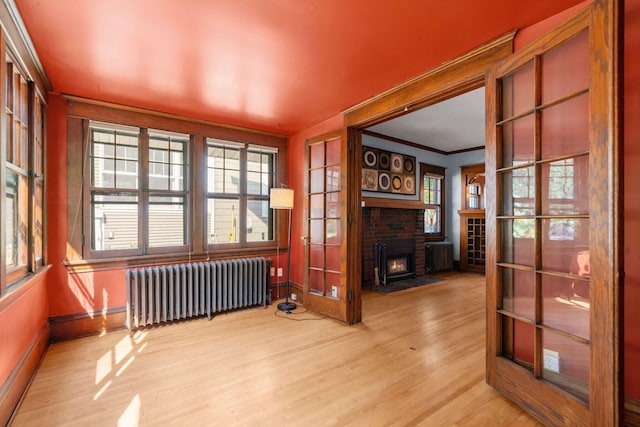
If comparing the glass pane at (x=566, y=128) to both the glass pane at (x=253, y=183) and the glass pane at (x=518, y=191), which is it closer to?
the glass pane at (x=518, y=191)

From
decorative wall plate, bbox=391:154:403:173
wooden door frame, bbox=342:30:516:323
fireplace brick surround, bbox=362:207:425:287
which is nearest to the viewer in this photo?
wooden door frame, bbox=342:30:516:323

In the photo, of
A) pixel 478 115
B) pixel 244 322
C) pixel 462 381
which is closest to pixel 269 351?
pixel 244 322

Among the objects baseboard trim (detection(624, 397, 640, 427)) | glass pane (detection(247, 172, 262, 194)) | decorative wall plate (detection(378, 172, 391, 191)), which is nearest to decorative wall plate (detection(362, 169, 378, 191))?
decorative wall plate (detection(378, 172, 391, 191))

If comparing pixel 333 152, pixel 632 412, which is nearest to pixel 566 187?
pixel 632 412

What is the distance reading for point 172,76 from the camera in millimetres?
2732

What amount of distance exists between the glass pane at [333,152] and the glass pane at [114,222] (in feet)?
8.22

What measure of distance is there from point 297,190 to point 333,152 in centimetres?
103

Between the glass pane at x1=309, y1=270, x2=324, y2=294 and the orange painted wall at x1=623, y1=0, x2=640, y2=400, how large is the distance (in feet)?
9.53

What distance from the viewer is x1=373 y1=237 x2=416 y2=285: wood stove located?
5680mm

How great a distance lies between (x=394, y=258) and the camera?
600 cm

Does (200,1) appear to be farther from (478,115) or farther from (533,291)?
(478,115)

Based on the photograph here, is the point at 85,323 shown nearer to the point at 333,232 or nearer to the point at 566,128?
the point at 333,232

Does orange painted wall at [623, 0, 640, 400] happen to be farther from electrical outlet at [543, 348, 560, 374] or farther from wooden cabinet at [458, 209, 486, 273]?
wooden cabinet at [458, 209, 486, 273]

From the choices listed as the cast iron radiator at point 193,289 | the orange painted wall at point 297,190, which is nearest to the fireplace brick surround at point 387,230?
the orange painted wall at point 297,190
